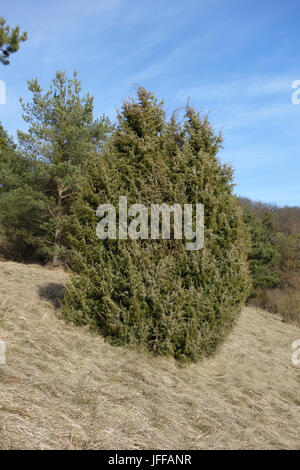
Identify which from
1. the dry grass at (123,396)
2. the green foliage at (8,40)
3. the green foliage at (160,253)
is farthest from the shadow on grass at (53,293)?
the green foliage at (8,40)

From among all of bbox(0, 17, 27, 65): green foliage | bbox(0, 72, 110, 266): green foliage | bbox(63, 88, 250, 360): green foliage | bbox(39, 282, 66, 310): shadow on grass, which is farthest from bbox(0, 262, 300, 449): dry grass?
bbox(0, 72, 110, 266): green foliage

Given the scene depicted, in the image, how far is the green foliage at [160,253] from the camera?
16.2 ft

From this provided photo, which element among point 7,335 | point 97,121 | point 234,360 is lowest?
point 234,360

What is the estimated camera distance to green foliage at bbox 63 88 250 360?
16.2 ft

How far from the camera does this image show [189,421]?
3490 mm

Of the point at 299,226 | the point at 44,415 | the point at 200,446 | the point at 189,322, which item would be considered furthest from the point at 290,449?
the point at 299,226

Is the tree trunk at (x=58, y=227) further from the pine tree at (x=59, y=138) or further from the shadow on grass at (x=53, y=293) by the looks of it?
the shadow on grass at (x=53, y=293)

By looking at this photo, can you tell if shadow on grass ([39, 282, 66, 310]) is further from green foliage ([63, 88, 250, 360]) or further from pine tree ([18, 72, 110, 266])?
pine tree ([18, 72, 110, 266])

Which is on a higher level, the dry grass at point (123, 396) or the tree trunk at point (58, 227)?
the tree trunk at point (58, 227)

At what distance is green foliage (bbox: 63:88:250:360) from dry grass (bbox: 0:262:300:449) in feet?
1.40

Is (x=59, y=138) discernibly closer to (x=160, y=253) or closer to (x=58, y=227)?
(x=58, y=227)

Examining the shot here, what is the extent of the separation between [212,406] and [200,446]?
0.95 meters

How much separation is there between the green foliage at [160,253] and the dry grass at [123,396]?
0.43 meters

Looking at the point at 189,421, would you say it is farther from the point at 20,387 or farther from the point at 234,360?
the point at 234,360
